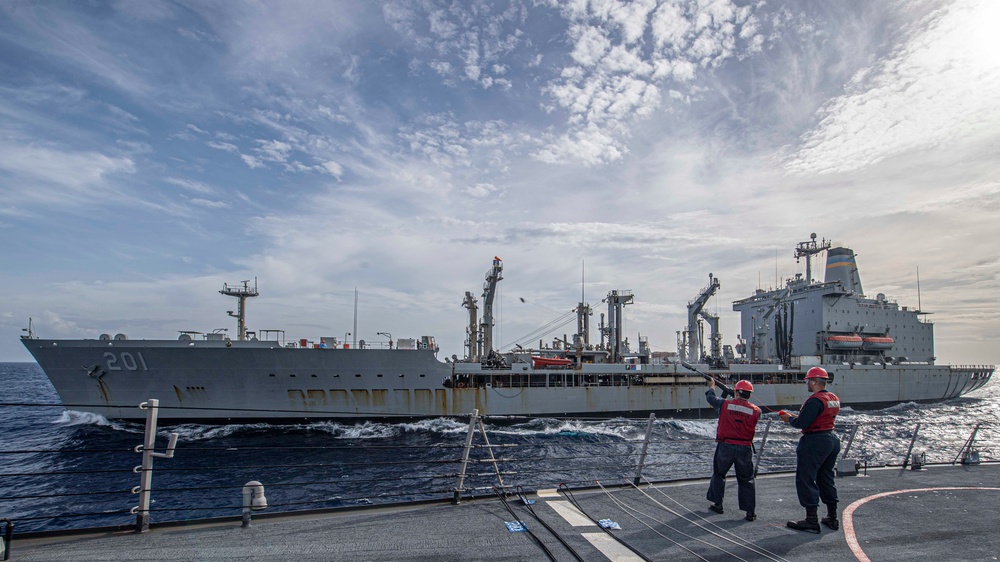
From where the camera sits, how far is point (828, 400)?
15.9 ft

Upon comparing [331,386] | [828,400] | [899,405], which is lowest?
[899,405]

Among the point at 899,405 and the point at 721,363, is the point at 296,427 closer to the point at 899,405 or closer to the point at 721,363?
the point at 721,363

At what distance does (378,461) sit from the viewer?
10547 mm

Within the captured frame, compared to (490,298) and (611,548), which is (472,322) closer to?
(490,298)

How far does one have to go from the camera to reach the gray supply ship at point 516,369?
21938 millimetres

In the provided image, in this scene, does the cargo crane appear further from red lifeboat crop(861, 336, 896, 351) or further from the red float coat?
the red float coat

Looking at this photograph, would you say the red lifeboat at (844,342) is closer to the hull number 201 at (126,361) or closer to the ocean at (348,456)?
the ocean at (348,456)

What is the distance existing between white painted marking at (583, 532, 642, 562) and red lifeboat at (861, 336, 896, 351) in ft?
131

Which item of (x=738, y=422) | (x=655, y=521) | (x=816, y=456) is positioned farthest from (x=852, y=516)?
(x=655, y=521)

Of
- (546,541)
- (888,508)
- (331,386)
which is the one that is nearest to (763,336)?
(331,386)

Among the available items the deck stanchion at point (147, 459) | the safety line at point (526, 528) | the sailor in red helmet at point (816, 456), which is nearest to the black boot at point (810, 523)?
the sailor in red helmet at point (816, 456)

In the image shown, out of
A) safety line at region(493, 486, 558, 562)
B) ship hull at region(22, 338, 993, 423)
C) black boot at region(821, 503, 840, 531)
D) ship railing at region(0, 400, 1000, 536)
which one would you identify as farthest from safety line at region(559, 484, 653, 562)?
ship hull at region(22, 338, 993, 423)

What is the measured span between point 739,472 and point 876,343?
39.6 m

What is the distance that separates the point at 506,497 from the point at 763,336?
40328mm
